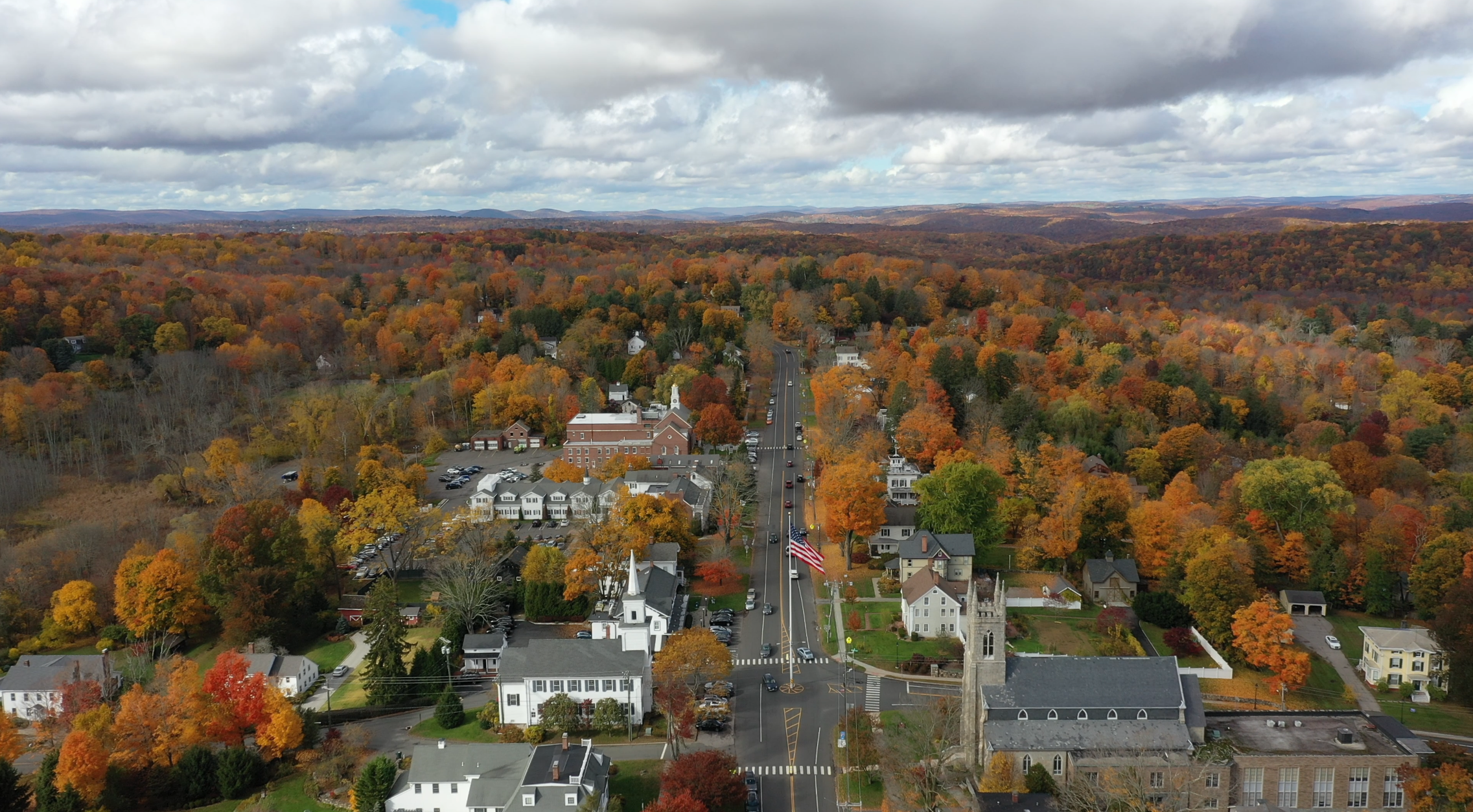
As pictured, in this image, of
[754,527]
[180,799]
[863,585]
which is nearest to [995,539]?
[863,585]

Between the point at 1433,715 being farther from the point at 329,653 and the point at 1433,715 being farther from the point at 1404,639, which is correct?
the point at 329,653

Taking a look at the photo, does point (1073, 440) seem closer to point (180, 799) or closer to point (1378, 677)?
point (1378, 677)

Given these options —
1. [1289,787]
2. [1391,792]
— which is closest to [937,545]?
[1289,787]

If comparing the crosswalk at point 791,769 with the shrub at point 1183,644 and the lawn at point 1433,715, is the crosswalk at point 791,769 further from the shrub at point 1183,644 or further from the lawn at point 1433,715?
the lawn at point 1433,715

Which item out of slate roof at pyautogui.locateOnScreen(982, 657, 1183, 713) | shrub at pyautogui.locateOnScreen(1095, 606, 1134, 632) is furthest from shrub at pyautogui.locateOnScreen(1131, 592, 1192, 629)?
slate roof at pyautogui.locateOnScreen(982, 657, 1183, 713)

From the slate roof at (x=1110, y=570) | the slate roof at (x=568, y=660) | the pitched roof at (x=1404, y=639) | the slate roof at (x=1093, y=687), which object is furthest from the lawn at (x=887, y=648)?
the pitched roof at (x=1404, y=639)

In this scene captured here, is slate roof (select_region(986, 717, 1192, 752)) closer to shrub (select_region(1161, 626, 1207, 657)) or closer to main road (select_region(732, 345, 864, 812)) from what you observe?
main road (select_region(732, 345, 864, 812))
